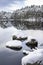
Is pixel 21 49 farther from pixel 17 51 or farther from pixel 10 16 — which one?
pixel 10 16

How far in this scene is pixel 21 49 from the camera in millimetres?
14758

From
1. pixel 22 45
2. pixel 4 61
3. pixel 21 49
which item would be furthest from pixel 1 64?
pixel 22 45

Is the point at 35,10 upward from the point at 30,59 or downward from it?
downward

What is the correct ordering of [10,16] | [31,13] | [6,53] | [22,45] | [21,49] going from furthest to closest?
[10,16] → [31,13] → [22,45] → [21,49] → [6,53]

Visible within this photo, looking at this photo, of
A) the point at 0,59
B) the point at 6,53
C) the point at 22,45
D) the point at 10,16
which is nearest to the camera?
the point at 0,59

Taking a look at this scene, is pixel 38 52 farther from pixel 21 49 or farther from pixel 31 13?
pixel 31 13

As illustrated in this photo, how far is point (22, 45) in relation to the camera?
1573cm

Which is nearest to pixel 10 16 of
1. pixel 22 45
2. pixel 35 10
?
pixel 35 10

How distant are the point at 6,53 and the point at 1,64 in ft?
7.73

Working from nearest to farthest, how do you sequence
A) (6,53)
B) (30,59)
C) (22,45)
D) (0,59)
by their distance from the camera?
1. (30,59)
2. (0,59)
3. (6,53)
4. (22,45)

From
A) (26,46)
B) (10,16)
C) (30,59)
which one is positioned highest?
(30,59)

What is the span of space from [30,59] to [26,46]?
18.3ft

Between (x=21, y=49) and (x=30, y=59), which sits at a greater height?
(x=30, y=59)

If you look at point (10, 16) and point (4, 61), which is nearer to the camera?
point (4, 61)
